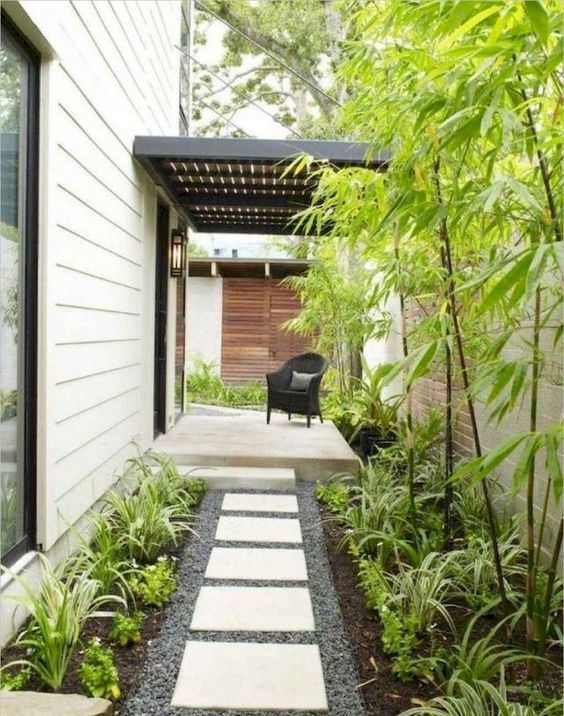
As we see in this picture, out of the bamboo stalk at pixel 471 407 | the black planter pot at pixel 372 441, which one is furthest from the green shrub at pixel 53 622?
the black planter pot at pixel 372 441

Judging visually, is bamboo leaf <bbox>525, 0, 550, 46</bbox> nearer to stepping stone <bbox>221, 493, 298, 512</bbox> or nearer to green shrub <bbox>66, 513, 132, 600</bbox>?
green shrub <bbox>66, 513, 132, 600</bbox>

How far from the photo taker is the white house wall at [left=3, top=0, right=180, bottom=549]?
2.70 meters

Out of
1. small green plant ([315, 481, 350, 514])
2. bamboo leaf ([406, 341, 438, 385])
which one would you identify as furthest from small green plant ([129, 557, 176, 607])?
bamboo leaf ([406, 341, 438, 385])

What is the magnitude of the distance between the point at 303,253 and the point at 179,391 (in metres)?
4.08

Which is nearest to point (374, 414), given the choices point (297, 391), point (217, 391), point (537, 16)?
point (297, 391)

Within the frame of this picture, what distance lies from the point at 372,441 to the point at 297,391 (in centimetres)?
169

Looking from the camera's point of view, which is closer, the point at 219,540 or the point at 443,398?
the point at 219,540

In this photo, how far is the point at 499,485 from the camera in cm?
379

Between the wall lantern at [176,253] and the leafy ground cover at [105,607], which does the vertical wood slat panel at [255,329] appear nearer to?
the wall lantern at [176,253]

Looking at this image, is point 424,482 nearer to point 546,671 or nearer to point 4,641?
point 546,671

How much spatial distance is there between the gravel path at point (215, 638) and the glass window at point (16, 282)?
0.75m

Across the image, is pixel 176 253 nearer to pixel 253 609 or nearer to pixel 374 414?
pixel 374 414

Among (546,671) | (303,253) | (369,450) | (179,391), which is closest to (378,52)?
(546,671)

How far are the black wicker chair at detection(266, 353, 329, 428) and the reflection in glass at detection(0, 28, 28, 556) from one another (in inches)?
165
